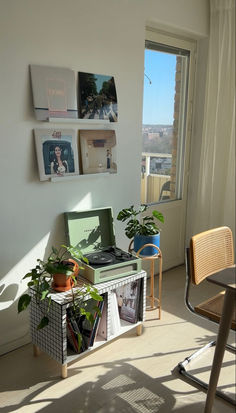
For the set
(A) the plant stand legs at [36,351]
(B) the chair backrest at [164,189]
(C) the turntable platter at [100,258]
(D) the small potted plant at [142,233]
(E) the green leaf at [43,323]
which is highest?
(B) the chair backrest at [164,189]

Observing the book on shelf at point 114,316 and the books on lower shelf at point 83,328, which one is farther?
the book on shelf at point 114,316

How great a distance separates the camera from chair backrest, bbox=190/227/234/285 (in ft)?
6.01

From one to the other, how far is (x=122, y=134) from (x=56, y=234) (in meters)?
0.85

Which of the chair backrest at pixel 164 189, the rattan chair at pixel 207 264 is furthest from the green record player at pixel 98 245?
the chair backrest at pixel 164 189

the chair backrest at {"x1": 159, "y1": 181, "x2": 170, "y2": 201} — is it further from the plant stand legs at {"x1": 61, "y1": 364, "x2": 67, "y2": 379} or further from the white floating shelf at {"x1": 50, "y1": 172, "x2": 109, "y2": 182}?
the plant stand legs at {"x1": 61, "y1": 364, "x2": 67, "y2": 379}

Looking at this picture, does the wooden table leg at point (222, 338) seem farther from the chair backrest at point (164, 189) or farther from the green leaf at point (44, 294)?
the chair backrest at point (164, 189)

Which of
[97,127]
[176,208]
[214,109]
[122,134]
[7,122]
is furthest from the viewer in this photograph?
[176,208]

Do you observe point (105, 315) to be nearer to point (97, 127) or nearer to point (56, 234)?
point (56, 234)

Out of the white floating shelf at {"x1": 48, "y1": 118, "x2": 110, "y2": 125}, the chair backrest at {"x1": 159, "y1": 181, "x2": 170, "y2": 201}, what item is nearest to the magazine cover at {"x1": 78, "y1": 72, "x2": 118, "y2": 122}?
the white floating shelf at {"x1": 48, "y1": 118, "x2": 110, "y2": 125}

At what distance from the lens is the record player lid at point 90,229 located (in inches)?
91.6

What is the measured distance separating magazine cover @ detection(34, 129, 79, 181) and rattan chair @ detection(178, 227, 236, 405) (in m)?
0.91

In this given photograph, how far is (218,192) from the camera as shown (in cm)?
327

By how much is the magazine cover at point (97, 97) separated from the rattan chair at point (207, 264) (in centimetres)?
105

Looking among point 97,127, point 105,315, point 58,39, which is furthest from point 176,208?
point 58,39
